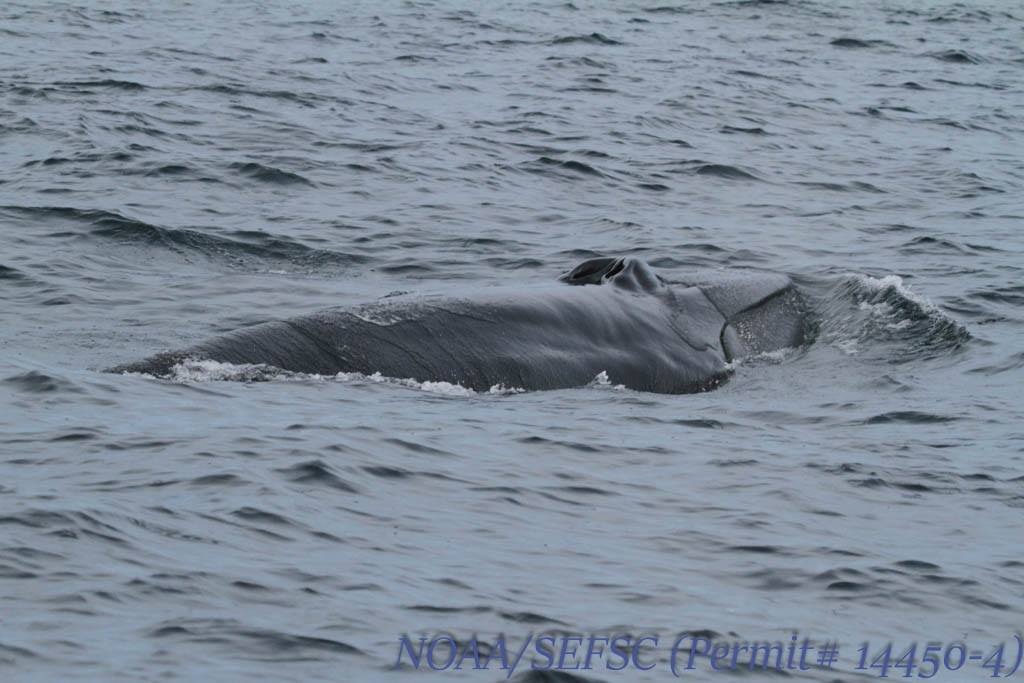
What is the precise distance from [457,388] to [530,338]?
0.82m

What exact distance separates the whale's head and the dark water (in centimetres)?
91

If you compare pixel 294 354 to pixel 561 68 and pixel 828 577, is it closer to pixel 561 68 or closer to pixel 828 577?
pixel 828 577

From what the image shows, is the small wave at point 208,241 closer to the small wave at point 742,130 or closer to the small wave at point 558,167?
the small wave at point 558,167

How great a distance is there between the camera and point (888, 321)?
1788 centimetres

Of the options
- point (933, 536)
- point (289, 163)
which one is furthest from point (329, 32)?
point (933, 536)

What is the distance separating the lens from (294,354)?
13305 mm

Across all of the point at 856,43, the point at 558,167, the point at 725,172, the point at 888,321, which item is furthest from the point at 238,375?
the point at 856,43

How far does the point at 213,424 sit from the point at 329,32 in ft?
94.6

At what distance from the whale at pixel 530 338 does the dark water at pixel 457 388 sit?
0.25 m

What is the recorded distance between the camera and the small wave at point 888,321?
56.2 ft

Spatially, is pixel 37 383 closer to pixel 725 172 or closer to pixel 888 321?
pixel 888 321

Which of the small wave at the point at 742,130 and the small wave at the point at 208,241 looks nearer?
the small wave at the point at 208,241

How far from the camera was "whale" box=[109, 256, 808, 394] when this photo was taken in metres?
13.4

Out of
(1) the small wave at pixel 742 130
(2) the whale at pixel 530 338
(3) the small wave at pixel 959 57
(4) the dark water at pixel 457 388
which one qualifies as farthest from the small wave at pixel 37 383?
(3) the small wave at pixel 959 57
